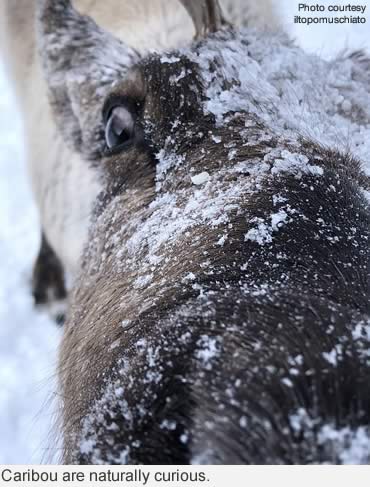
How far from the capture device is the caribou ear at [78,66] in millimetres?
3016

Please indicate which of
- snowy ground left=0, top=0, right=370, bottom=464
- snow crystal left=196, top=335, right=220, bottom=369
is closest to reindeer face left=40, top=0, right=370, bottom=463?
snow crystal left=196, top=335, right=220, bottom=369

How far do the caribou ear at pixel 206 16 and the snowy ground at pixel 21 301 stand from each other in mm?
673

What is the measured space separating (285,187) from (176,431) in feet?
2.91

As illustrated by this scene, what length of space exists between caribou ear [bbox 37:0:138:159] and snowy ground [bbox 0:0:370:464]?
41.6 inches

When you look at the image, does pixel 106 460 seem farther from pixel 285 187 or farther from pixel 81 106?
pixel 81 106

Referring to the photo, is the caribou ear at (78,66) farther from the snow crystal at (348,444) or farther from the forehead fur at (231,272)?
the snow crystal at (348,444)

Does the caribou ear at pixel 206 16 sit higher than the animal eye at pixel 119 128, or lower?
higher

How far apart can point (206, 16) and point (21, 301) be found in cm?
361

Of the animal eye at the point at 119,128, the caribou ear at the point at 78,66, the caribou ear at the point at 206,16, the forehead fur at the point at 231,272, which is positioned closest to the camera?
the forehead fur at the point at 231,272

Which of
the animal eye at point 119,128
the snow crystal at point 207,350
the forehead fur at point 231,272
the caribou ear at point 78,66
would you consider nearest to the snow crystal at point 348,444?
the forehead fur at point 231,272

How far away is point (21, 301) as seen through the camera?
565 centimetres

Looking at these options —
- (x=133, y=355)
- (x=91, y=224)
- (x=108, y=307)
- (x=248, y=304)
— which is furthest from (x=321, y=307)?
(x=91, y=224)

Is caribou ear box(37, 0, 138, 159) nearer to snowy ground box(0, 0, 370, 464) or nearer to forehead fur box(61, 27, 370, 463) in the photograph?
forehead fur box(61, 27, 370, 463)
